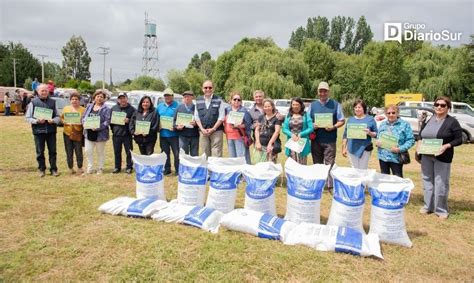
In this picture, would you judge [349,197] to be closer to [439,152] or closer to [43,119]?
[439,152]

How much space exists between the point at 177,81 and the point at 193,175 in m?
46.5

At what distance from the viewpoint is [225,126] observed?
6.48 meters

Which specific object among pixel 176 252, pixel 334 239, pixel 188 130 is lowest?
pixel 176 252

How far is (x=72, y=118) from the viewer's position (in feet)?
22.1

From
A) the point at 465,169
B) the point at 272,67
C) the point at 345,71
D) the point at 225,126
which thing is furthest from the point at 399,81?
the point at 225,126

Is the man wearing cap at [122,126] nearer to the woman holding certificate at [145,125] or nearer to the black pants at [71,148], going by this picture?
the woman holding certificate at [145,125]

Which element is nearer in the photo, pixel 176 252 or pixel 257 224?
pixel 176 252

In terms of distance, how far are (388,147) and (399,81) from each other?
3619 cm

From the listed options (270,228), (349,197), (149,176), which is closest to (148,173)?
(149,176)

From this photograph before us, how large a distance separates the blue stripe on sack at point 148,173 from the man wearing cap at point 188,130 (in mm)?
1846

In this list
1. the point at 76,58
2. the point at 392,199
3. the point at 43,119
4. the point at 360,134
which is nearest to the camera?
the point at 392,199

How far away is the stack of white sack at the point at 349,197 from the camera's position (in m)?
3.96

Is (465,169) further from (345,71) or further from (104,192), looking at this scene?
(345,71)

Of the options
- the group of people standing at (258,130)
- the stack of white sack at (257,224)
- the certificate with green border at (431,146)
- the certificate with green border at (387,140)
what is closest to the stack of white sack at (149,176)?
the stack of white sack at (257,224)
